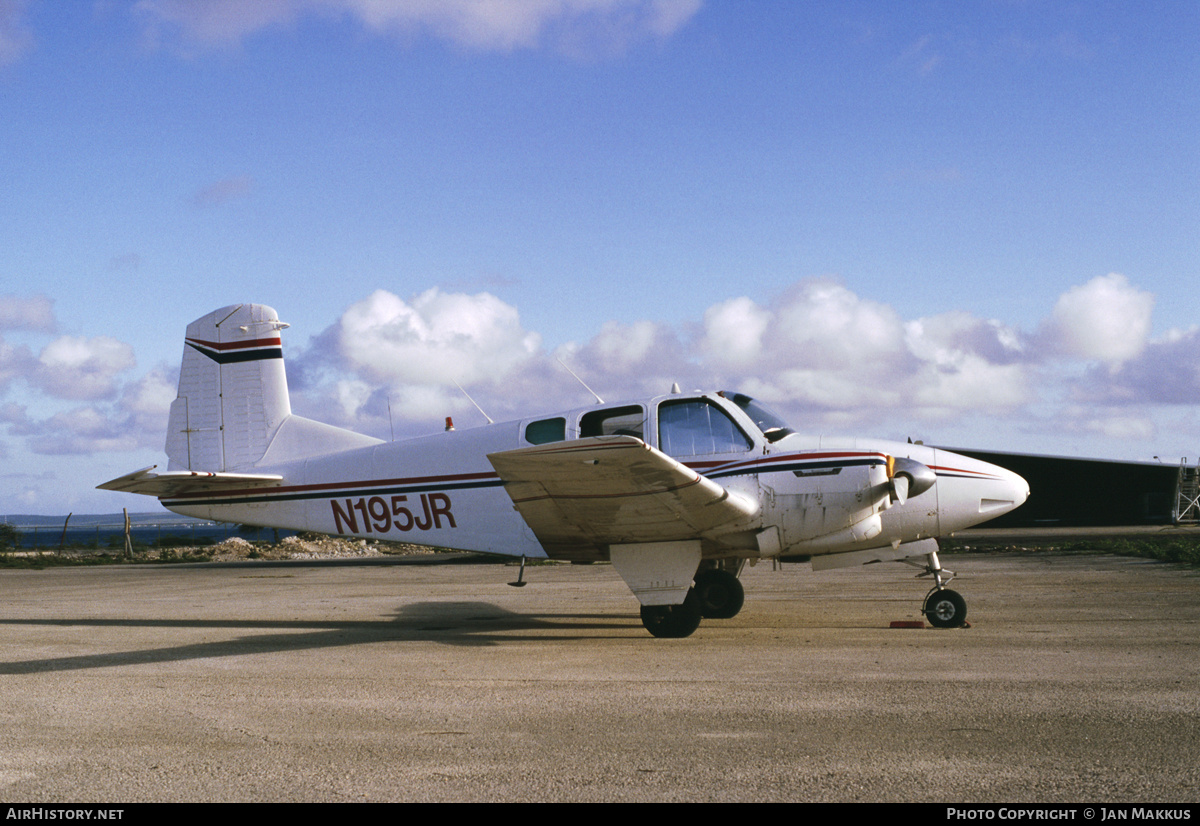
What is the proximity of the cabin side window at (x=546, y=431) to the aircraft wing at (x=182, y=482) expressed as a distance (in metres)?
3.52

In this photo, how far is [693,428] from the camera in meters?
8.91

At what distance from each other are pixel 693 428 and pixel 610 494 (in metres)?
1.59

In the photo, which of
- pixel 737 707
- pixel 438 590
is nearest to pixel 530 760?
pixel 737 707

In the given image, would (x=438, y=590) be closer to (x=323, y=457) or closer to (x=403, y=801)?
(x=323, y=457)

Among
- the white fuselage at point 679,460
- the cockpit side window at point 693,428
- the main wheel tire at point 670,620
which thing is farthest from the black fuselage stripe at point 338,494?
the main wheel tire at point 670,620

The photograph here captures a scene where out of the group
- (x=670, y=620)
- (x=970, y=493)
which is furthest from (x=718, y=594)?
(x=970, y=493)

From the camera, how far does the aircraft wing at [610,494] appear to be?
279 inches

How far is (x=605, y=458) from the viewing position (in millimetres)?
7121

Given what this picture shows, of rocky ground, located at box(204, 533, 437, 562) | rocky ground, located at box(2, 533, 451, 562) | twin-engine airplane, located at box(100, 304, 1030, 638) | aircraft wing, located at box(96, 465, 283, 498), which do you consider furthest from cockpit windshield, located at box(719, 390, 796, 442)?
rocky ground, located at box(204, 533, 437, 562)

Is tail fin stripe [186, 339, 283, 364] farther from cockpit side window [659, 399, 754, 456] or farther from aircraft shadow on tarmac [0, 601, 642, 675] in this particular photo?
→ cockpit side window [659, 399, 754, 456]

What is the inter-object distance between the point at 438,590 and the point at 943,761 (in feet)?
38.9

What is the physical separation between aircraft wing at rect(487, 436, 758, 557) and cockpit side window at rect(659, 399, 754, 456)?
85cm

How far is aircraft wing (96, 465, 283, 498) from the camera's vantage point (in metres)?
9.87

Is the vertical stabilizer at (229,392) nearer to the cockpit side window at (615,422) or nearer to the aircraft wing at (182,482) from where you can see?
the aircraft wing at (182,482)
